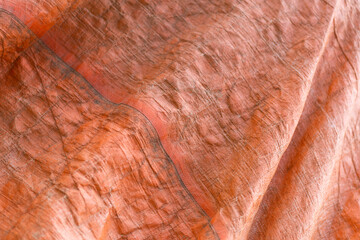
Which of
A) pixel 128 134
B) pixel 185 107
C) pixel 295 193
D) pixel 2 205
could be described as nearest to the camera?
pixel 2 205

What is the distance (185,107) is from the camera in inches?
61.0

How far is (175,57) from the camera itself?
5.27 ft

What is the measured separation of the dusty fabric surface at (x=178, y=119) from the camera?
4.48 ft

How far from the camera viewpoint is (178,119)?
5.01ft

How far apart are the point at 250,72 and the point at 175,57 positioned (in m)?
0.37

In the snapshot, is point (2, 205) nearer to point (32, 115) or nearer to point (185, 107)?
point (32, 115)

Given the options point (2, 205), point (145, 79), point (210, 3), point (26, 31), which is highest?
point (210, 3)

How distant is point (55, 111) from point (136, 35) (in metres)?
0.51

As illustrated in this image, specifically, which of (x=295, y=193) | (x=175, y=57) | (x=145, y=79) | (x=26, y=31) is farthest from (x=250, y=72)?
(x=26, y=31)

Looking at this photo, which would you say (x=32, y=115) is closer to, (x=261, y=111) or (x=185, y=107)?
(x=185, y=107)

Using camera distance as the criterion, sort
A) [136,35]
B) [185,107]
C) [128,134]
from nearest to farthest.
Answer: [128,134]
[185,107]
[136,35]

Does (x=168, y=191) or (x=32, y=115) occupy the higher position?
(x=32, y=115)

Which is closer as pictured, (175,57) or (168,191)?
(168,191)

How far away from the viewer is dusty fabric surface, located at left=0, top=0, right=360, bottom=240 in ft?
4.48
